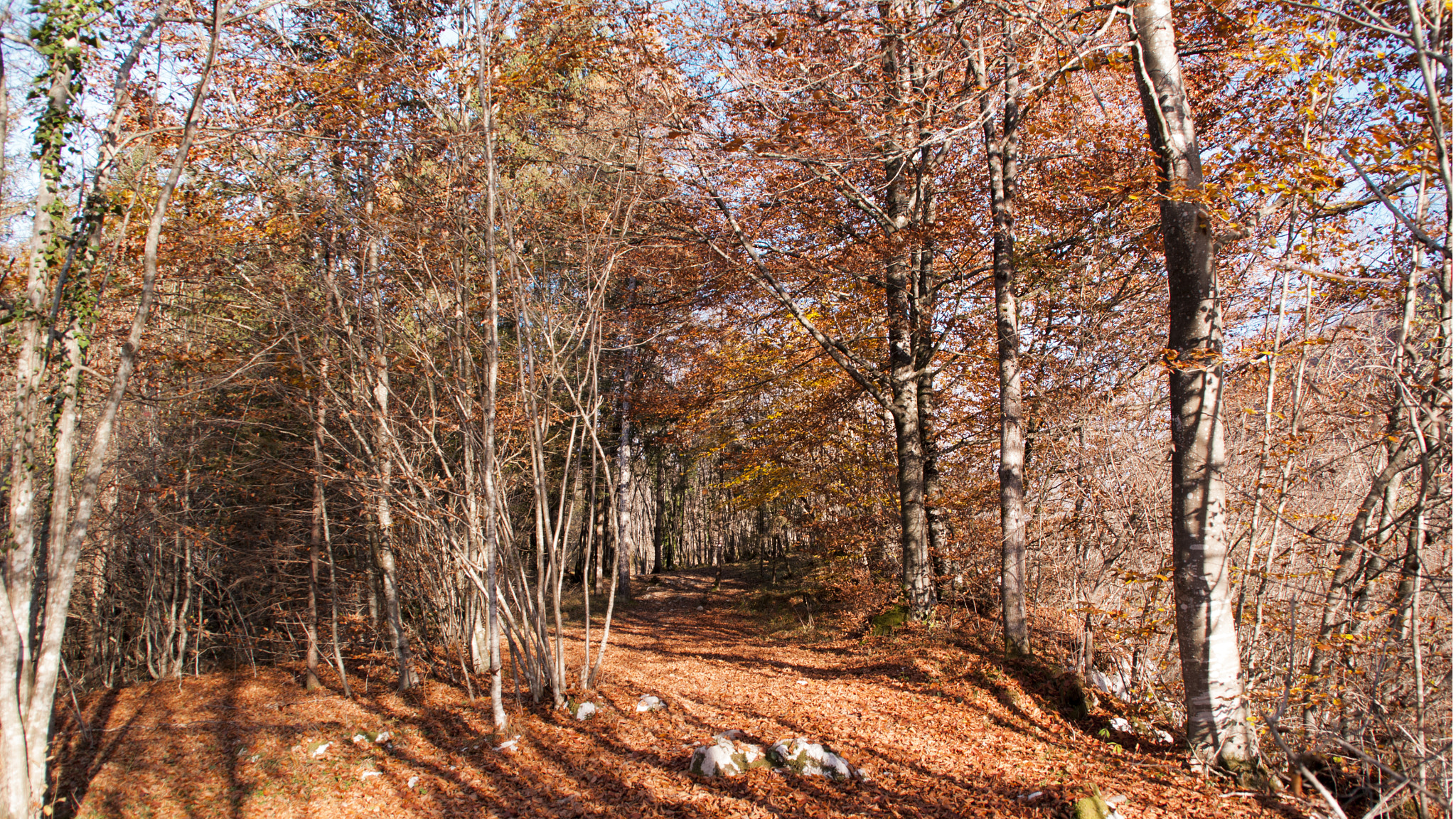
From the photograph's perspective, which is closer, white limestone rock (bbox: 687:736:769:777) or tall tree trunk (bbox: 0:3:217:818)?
tall tree trunk (bbox: 0:3:217:818)

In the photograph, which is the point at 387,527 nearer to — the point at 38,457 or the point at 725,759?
the point at 38,457

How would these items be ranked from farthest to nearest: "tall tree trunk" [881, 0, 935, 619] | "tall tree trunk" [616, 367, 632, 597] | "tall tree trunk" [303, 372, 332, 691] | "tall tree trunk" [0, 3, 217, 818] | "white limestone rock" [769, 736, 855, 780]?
"tall tree trunk" [616, 367, 632, 597] < "tall tree trunk" [881, 0, 935, 619] < "tall tree trunk" [303, 372, 332, 691] < "white limestone rock" [769, 736, 855, 780] < "tall tree trunk" [0, 3, 217, 818]

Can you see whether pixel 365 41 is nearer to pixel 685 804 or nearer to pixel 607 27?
pixel 607 27

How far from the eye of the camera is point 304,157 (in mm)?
7508

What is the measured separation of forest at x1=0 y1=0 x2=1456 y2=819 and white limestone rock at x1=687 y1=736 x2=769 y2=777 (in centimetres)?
87

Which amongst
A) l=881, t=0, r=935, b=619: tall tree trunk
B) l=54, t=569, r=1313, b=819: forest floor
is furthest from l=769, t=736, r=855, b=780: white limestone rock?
l=881, t=0, r=935, b=619: tall tree trunk

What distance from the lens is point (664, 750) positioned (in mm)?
5551

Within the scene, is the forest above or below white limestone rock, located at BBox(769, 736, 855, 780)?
above

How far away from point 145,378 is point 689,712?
7.01m

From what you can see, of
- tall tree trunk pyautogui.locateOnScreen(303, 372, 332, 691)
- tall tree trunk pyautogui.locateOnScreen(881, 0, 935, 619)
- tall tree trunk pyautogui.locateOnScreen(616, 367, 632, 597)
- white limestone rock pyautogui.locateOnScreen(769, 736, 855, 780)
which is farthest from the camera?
tall tree trunk pyautogui.locateOnScreen(616, 367, 632, 597)

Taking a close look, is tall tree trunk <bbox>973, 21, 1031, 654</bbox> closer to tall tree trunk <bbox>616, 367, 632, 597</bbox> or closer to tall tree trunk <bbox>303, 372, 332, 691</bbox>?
tall tree trunk <bbox>303, 372, 332, 691</bbox>

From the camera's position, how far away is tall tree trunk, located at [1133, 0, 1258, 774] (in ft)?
15.4

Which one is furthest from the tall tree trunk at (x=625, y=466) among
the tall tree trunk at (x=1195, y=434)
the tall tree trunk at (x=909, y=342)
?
the tall tree trunk at (x=1195, y=434)

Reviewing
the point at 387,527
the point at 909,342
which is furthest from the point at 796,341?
the point at 387,527
